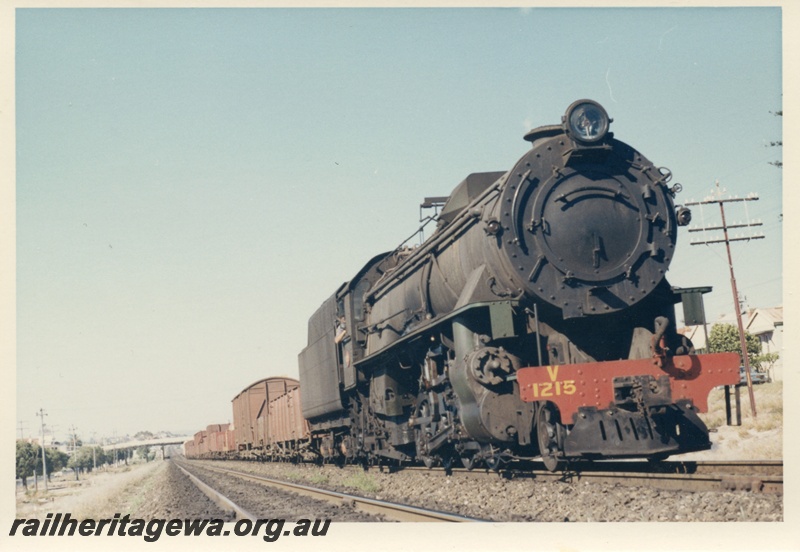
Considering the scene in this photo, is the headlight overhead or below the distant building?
overhead

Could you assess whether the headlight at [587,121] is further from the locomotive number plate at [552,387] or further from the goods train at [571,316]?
the locomotive number plate at [552,387]

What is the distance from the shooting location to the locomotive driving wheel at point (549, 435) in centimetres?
891

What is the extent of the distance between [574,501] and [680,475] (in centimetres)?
108

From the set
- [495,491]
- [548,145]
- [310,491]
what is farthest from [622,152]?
[310,491]

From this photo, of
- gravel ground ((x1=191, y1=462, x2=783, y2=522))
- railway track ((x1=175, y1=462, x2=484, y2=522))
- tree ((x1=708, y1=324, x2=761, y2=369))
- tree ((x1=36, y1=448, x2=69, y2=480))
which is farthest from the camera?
tree ((x1=36, y1=448, x2=69, y2=480))

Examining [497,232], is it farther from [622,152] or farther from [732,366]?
[732,366]

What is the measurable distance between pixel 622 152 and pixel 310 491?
723cm

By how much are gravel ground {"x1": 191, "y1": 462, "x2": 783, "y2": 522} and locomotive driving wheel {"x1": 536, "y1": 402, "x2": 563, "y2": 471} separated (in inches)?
14.0

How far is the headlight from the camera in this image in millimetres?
9164

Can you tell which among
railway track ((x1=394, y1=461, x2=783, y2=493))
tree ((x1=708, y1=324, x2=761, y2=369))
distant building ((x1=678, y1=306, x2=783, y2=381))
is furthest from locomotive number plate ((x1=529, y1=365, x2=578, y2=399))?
tree ((x1=708, y1=324, x2=761, y2=369))

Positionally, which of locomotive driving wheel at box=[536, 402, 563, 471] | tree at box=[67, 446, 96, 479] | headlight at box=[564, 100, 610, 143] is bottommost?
tree at box=[67, 446, 96, 479]

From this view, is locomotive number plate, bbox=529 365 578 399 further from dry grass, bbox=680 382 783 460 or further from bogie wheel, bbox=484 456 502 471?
dry grass, bbox=680 382 783 460

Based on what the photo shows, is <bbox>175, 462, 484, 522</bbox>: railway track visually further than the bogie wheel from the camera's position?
No

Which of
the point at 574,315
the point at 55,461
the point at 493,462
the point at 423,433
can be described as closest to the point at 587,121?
the point at 574,315
